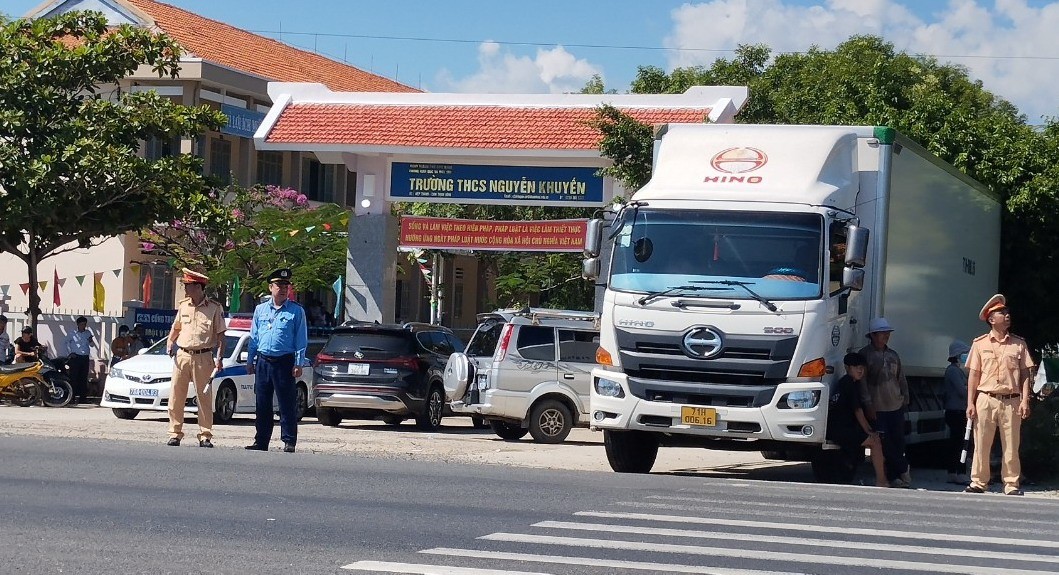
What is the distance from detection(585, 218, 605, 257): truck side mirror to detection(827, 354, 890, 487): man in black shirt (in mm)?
2657

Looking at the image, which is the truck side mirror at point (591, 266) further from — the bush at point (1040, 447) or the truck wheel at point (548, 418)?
the truck wheel at point (548, 418)

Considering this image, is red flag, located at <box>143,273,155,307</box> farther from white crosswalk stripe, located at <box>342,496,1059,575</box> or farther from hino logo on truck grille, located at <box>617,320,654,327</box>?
white crosswalk stripe, located at <box>342,496,1059,575</box>

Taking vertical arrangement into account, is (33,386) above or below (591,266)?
below

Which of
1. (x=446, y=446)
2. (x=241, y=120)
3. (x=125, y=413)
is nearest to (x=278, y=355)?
(x=446, y=446)

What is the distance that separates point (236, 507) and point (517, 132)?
1709cm

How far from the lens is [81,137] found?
26.7 metres

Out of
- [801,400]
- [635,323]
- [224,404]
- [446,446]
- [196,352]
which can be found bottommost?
[446,446]

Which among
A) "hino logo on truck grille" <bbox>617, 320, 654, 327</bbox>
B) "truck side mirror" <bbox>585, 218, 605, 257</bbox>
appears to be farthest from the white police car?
"hino logo on truck grille" <bbox>617, 320, 654, 327</bbox>

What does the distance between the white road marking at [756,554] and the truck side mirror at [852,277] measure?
5444mm

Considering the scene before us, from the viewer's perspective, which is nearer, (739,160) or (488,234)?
(739,160)

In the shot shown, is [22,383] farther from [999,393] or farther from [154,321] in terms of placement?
[999,393]

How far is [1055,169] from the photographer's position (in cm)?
2523

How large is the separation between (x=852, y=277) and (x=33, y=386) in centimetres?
1700

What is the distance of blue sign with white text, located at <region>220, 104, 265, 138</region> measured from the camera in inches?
1606
